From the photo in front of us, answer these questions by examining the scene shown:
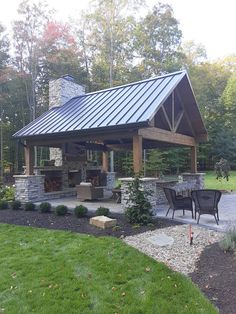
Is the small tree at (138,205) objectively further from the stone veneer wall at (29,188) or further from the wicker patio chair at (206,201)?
the stone veneer wall at (29,188)

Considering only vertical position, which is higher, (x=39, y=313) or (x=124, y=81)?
(x=124, y=81)

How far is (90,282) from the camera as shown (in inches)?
144

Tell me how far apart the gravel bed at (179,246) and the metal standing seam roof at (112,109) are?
104 inches

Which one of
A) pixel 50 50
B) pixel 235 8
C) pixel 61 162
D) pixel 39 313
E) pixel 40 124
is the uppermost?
pixel 50 50

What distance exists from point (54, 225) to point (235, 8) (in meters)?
6.72

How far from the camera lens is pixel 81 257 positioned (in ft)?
14.8

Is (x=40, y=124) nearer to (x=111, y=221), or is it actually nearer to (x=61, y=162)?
(x=61, y=162)

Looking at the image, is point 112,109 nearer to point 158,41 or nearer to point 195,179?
point 195,179

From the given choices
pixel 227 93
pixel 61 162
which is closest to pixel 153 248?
pixel 61 162

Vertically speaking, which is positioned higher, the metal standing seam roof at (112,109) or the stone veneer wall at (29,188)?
the metal standing seam roof at (112,109)

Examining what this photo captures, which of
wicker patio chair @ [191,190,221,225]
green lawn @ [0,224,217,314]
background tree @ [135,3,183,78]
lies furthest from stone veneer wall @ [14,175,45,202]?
background tree @ [135,3,183,78]

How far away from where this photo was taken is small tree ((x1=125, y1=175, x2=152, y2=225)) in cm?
643

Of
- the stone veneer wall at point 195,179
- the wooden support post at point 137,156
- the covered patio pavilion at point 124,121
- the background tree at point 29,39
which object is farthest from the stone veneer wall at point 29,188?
the background tree at point 29,39

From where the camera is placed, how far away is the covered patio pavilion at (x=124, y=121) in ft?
24.7
